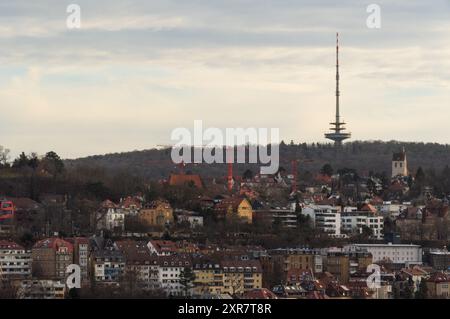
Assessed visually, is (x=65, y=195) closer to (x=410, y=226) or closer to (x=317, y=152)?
(x=410, y=226)

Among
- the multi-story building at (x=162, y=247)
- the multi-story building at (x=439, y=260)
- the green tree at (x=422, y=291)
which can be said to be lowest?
the green tree at (x=422, y=291)

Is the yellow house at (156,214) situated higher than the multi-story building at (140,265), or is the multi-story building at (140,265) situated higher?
the yellow house at (156,214)

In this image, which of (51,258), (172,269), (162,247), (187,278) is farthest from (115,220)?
(187,278)

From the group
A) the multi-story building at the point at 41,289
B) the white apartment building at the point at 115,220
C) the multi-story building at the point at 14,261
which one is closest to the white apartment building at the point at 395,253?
the white apartment building at the point at 115,220

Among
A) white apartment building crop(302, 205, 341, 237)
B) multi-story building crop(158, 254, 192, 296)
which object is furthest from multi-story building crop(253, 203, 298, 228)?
multi-story building crop(158, 254, 192, 296)

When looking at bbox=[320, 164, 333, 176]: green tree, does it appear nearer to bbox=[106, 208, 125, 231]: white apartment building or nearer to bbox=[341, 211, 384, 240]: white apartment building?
bbox=[341, 211, 384, 240]: white apartment building

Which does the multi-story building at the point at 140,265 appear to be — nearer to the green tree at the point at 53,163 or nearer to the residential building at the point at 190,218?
the residential building at the point at 190,218
